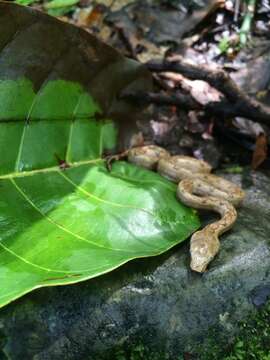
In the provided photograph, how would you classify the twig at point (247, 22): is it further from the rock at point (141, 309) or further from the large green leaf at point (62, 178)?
the rock at point (141, 309)

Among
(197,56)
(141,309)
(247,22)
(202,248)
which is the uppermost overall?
(247,22)

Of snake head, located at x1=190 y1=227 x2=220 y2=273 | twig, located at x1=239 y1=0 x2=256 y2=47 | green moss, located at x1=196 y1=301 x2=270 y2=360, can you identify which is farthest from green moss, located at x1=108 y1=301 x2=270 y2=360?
twig, located at x1=239 y1=0 x2=256 y2=47

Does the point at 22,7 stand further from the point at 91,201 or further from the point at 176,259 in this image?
the point at 176,259

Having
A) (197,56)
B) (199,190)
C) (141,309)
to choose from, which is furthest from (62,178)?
(197,56)

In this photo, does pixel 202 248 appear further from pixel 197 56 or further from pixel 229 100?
pixel 197 56

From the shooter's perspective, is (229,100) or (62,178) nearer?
(62,178)

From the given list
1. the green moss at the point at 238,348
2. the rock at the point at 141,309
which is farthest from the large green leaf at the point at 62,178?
the green moss at the point at 238,348
